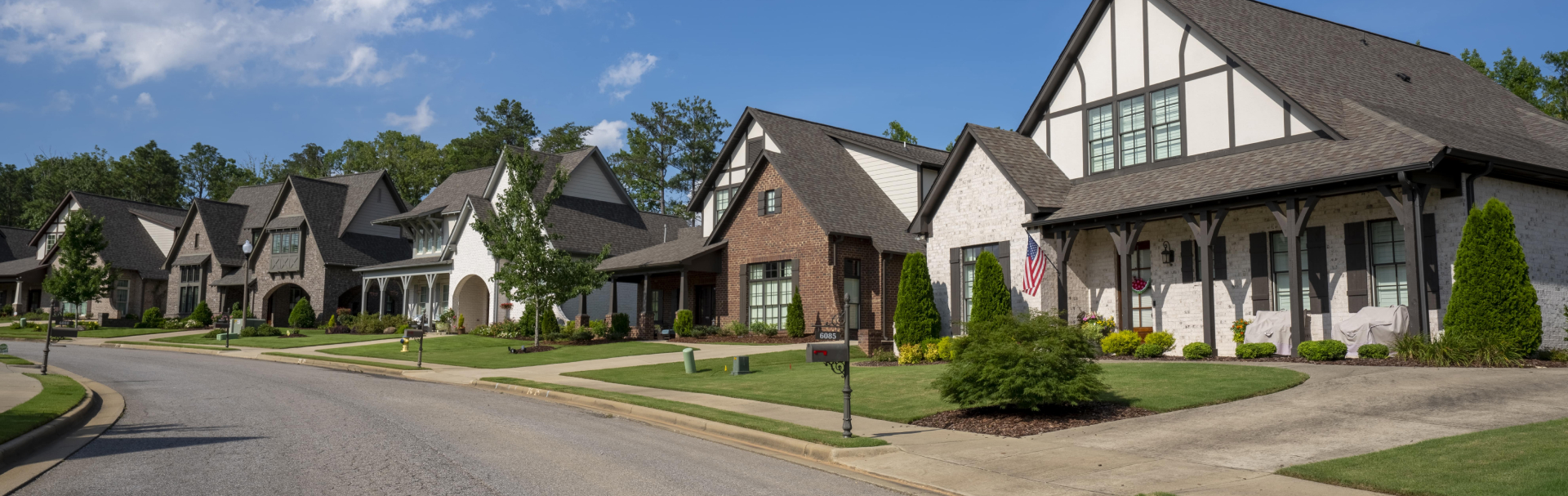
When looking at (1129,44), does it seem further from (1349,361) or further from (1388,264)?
(1349,361)

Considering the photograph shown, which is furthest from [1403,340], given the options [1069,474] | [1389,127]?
[1069,474]

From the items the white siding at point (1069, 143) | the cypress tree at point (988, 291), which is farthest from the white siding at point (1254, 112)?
the cypress tree at point (988, 291)

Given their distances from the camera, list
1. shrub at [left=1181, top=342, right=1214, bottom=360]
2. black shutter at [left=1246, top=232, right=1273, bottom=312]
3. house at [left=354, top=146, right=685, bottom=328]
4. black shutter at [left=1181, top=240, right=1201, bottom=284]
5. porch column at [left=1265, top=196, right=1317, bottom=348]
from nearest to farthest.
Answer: porch column at [left=1265, top=196, right=1317, bottom=348] < shrub at [left=1181, top=342, right=1214, bottom=360] < black shutter at [left=1246, top=232, right=1273, bottom=312] < black shutter at [left=1181, top=240, right=1201, bottom=284] < house at [left=354, top=146, right=685, bottom=328]

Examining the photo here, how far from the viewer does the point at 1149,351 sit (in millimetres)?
20656

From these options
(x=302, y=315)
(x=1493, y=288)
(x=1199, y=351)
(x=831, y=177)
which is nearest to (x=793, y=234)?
(x=831, y=177)

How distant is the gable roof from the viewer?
31922 mm

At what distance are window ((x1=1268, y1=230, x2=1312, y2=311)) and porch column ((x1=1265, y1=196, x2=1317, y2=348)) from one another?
1430 mm

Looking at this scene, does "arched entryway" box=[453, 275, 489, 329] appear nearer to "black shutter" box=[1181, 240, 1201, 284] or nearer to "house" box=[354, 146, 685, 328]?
"house" box=[354, 146, 685, 328]

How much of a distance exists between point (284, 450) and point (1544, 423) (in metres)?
13.3

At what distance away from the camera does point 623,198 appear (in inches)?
1886

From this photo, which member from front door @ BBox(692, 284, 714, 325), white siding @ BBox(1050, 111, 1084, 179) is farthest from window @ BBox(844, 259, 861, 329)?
white siding @ BBox(1050, 111, 1084, 179)

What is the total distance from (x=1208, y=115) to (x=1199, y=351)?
591cm

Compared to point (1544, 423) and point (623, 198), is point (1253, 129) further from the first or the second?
point (623, 198)

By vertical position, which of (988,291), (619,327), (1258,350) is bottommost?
(1258,350)
